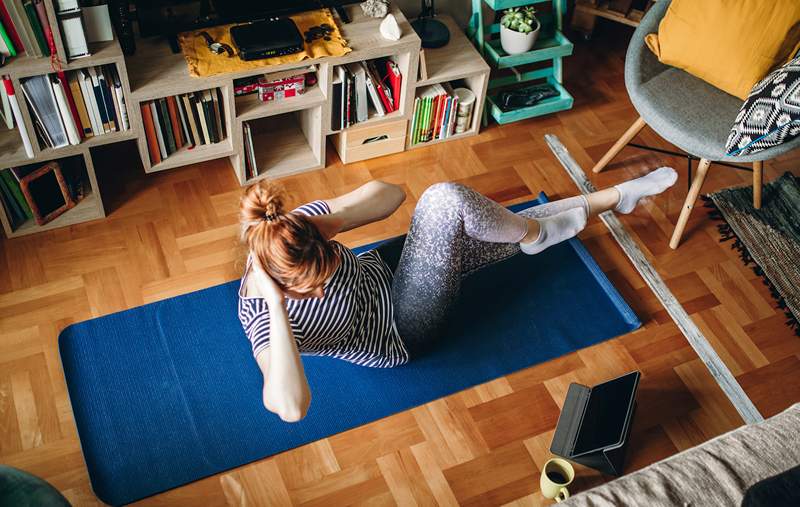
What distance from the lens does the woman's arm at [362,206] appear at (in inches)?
76.9

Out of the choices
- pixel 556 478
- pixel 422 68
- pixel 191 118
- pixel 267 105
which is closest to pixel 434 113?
pixel 422 68

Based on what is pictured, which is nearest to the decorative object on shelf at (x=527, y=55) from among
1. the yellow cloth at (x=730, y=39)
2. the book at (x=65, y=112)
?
the yellow cloth at (x=730, y=39)

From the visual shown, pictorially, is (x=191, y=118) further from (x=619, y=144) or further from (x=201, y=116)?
(x=619, y=144)

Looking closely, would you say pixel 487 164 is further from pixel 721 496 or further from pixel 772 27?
pixel 721 496

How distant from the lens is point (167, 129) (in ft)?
8.45

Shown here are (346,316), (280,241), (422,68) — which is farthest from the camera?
(422,68)

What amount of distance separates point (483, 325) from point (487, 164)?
0.79 m

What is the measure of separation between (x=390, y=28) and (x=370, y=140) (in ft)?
1.57

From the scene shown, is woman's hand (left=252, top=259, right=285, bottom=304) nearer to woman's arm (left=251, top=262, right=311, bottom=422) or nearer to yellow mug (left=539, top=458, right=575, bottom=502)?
woman's arm (left=251, top=262, right=311, bottom=422)

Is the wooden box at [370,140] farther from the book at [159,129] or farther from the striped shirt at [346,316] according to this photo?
the striped shirt at [346,316]

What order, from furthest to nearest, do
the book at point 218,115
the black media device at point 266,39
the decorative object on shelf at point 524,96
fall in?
the decorative object on shelf at point 524,96 < the book at point 218,115 < the black media device at point 266,39

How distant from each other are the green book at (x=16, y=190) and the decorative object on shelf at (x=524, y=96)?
5.99 ft

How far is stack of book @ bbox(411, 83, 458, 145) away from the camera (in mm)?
2879

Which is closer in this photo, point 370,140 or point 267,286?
point 267,286
